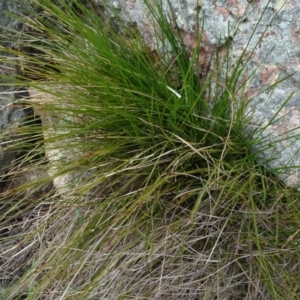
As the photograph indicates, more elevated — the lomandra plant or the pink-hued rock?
the pink-hued rock

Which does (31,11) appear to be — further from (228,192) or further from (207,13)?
(228,192)

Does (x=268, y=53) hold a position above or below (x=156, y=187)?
above

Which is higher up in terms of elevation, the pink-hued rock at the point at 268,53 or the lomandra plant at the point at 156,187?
the pink-hued rock at the point at 268,53

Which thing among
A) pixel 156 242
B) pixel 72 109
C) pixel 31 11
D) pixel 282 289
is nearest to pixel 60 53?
pixel 31 11

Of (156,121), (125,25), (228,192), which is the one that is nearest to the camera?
(228,192)
